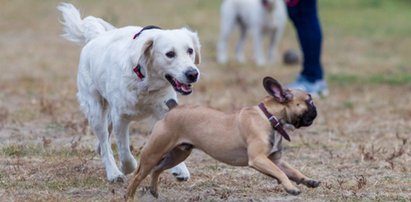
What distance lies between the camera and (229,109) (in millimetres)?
9195

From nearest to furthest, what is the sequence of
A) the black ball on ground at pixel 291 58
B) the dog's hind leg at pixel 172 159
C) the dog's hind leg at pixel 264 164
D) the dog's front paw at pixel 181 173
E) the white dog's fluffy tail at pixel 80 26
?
1. the dog's hind leg at pixel 264 164
2. the dog's hind leg at pixel 172 159
3. the dog's front paw at pixel 181 173
4. the white dog's fluffy tail at pixel 80 26
5. the black ball on ground at pixel 291 58

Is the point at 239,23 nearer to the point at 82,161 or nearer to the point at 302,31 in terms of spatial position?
the point at 302,31

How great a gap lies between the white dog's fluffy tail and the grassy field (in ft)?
2.73

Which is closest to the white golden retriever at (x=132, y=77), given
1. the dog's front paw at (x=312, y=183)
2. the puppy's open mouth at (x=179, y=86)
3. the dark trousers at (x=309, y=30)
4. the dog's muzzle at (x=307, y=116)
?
the puppy's open mouth at (x=179, y=86)

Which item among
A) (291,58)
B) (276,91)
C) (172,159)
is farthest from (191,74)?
(291,58)

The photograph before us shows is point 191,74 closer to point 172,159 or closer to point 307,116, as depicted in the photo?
point 172,159

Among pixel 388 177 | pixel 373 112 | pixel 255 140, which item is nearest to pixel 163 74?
pixel 255 140

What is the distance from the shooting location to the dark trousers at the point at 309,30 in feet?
31.4

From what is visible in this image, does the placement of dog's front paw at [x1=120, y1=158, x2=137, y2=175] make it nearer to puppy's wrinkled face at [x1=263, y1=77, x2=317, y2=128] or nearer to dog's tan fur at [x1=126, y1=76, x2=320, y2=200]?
dog's tan fur at [x1=126, y1=76, x2=320, y2=200]

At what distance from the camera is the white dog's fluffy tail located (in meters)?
6.63

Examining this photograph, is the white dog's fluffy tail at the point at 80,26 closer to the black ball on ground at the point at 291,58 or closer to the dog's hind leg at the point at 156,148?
the dog's hind leg at the point at 156,148

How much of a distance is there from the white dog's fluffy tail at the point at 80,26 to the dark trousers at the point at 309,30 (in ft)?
10.8

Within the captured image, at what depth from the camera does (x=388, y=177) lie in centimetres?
611

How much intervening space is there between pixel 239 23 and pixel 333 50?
1686 mm
